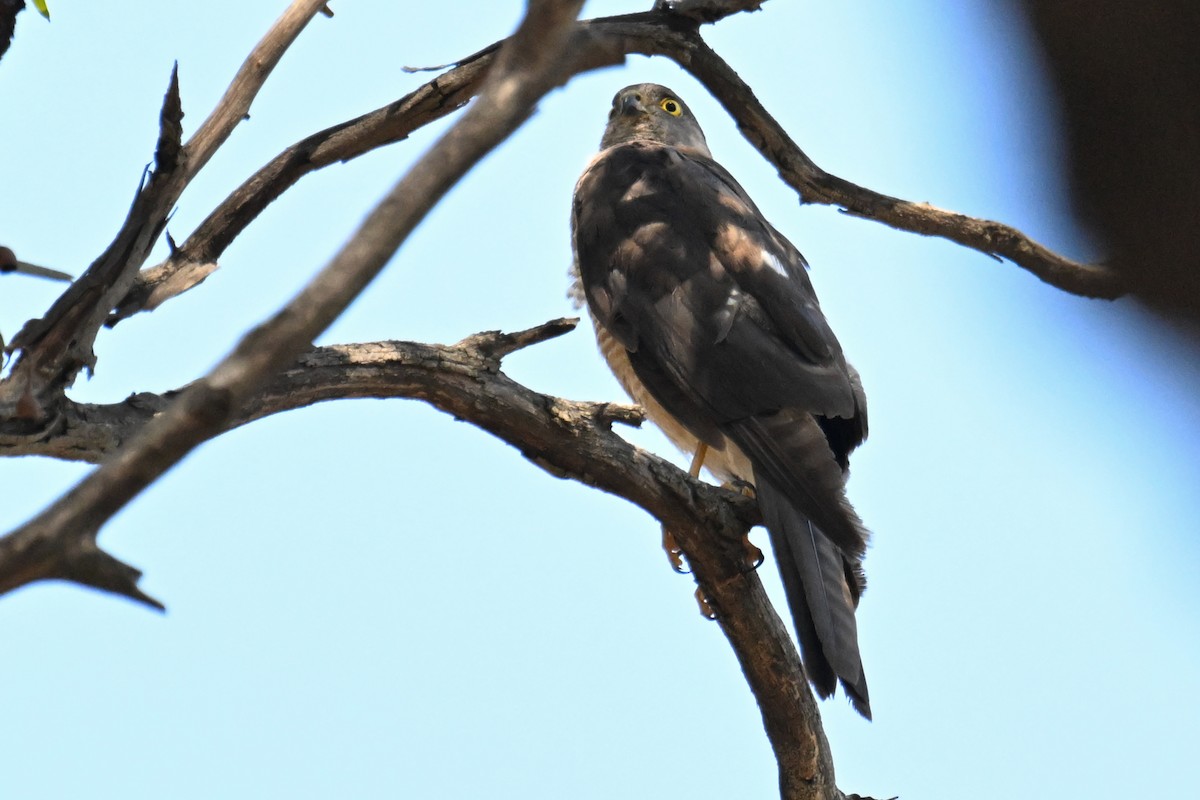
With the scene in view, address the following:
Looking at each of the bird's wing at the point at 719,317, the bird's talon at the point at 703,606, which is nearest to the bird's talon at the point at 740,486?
the bird's wing at the point at 719,317

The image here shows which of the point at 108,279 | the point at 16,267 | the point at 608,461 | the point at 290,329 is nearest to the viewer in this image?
the point at 290,329

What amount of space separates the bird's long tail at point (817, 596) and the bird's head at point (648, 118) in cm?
296

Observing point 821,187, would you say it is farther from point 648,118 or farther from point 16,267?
point 16,267

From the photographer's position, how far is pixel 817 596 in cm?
324

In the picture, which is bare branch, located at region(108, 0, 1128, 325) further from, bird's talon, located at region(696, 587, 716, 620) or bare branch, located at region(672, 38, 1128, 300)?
bird's talon, located at region(696, 587, 716, 620)

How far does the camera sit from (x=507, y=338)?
127 inches

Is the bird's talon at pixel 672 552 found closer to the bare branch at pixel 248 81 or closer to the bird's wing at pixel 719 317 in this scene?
the bird's wing at pixel 719 317

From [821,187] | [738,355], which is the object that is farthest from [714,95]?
[738,355]

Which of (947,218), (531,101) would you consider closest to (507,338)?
(947,218)

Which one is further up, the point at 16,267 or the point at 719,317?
the point at 719,317

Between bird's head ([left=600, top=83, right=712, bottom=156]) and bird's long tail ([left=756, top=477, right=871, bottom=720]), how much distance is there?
2.96 meters

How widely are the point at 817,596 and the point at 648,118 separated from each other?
3.39 metres

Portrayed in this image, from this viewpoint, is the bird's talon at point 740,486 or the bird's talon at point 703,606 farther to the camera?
the bird's talon at point 740,486

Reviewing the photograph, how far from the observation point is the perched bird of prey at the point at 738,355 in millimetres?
3305
